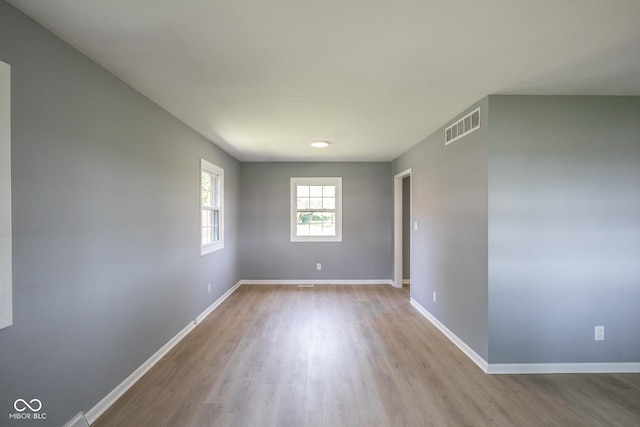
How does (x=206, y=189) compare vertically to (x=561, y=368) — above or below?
above

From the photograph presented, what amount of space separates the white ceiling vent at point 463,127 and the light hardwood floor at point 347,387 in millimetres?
2260

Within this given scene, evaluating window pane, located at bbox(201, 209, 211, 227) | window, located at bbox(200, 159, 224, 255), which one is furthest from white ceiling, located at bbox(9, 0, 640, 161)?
window pane, located at bbox(201, 209, 211, 227)

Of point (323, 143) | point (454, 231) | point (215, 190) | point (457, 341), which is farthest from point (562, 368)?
point (215, 190)

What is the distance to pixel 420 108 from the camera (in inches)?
119

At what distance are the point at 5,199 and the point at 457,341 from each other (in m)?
3.80

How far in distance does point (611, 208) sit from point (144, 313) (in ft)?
14.0

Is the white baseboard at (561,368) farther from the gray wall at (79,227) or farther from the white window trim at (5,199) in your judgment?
the white window trim at (5,199)

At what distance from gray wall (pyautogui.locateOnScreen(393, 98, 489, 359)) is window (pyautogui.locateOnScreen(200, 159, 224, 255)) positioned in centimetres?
309

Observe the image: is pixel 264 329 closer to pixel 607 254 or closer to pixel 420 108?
pixel 420 108

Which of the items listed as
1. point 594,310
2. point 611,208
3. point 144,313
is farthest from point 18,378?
point 611,208

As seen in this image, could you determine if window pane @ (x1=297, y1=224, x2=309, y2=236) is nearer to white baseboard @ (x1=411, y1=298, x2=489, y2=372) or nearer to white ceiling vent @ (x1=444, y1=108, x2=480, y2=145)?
white baseboard @ (x1=411, y1=298, x2=489, y2=372)

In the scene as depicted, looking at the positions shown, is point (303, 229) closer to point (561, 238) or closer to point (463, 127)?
point (463, 127)

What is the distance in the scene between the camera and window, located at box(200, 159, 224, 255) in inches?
169

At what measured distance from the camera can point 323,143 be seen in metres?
4.48
